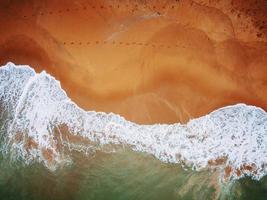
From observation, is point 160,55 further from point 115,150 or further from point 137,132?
point 115,150

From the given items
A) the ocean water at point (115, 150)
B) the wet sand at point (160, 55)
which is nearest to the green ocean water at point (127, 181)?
the ocean water at point (115, 150)

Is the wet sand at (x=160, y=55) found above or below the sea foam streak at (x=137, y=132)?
above

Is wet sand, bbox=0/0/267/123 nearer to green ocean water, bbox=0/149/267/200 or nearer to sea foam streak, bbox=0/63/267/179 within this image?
sea foam streak, bbox=0/63/267/179

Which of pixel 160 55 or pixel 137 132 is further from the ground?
pixel 160 55

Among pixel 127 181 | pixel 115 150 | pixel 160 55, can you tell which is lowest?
pixel 127 181

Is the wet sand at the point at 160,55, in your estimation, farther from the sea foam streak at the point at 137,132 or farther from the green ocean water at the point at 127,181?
the green ocean water at the point at 127,181

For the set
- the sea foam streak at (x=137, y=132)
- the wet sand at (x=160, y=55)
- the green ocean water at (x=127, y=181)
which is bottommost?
the green ocean water at (x=127, y=181)

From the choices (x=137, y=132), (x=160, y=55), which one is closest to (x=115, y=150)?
(x=137, y=132)
